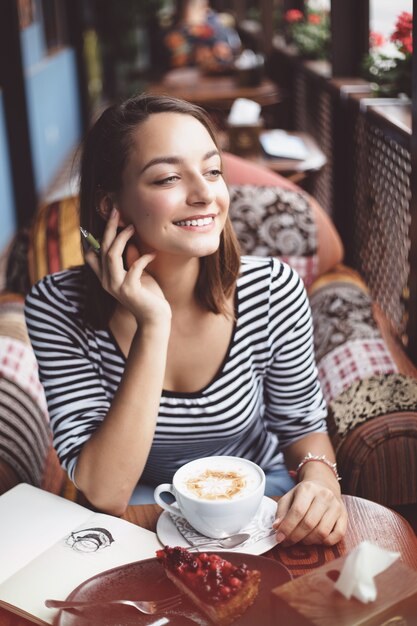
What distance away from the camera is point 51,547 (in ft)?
3.56

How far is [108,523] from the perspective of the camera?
1.13 metres

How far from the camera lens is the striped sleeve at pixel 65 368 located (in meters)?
1.38

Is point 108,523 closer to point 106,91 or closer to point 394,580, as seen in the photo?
point 394,580

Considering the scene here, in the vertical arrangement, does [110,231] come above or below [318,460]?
above

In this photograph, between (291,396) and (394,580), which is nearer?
(394,580)

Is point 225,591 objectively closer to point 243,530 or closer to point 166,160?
point 243,530

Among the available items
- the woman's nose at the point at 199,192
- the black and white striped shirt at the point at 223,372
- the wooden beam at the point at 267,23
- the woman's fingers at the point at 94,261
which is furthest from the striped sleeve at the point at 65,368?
the wooden beam at the point at 267,23

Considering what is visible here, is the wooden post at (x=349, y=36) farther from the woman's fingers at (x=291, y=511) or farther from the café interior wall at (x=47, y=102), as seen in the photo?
the café interior wall at (x=47, y=102)

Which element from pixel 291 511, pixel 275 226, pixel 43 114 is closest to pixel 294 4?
pixel 43 114

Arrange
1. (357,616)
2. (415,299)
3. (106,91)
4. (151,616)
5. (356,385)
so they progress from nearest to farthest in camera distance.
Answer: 1. (357,616)
2. (151,616)
3. (356,385)
4. (415,299)
5. (106,91)

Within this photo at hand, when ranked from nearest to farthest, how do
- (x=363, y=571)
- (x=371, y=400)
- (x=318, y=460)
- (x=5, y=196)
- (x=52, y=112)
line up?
1. (x=363, y=571)
2. (x=318, y=460)
3. (x=371, y=400)
4. (x=5, y=196)
5. (x=52, y=112)

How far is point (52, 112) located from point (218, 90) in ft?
11.4

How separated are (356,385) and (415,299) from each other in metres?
0.30

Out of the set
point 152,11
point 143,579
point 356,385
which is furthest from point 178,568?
point 152,11
